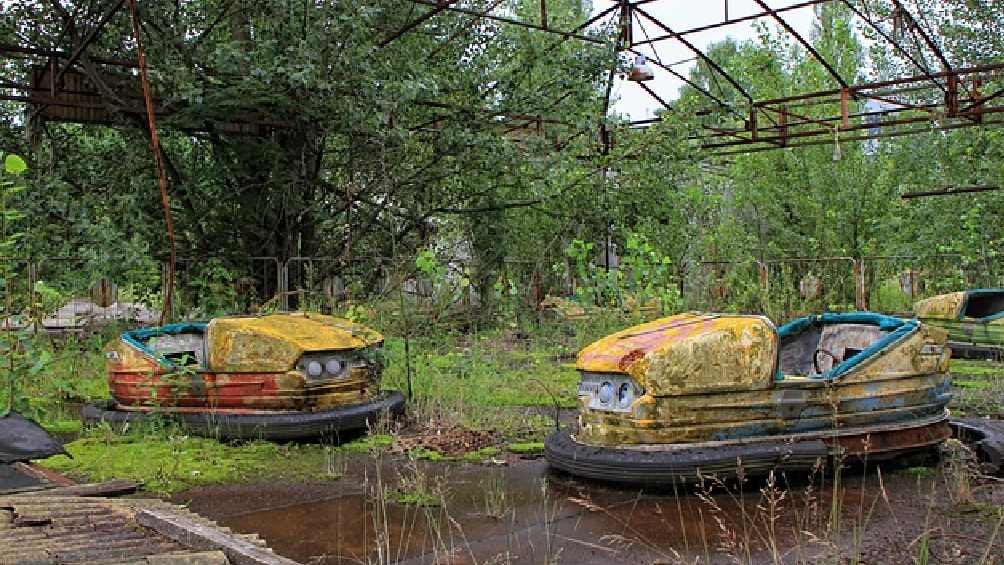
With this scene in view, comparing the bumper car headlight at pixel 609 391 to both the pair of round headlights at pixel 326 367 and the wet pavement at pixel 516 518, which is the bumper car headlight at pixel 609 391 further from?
the pair of round headlights at pixel 326 367

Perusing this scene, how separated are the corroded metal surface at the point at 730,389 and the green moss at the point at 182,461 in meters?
1.31

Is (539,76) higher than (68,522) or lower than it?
higher

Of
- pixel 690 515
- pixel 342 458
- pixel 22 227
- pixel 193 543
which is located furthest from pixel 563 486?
pixel 22 227

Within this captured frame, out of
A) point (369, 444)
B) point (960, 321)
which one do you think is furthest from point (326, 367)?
point (960, 321)

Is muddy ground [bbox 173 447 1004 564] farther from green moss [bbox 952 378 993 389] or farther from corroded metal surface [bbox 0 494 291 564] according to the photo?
green moss [bbox 952 378 993 389]

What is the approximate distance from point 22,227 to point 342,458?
439 cm

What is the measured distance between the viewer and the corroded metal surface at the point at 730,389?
3545 mm

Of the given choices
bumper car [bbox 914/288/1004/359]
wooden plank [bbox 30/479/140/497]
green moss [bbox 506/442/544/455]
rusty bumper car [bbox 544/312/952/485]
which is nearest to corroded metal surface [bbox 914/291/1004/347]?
bumper car [bbox 914/288/1004/359]

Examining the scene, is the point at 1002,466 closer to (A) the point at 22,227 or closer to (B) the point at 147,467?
(B) the point at 147,467

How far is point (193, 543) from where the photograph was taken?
238 centimetres

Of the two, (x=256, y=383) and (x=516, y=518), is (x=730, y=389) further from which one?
(x=256, y=383)

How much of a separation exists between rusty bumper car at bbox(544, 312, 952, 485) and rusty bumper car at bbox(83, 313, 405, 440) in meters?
1.32

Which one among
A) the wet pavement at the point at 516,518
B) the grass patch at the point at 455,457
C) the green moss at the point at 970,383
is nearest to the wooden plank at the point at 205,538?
the wet pavement at the point at 516,518

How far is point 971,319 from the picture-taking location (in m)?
7.93
